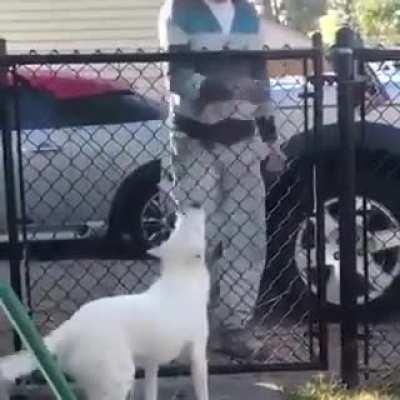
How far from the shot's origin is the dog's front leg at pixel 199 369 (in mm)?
4746

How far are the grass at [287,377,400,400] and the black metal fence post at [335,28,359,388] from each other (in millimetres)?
72

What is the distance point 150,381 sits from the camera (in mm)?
4809

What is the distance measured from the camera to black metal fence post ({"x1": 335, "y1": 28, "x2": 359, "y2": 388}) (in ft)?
17.5

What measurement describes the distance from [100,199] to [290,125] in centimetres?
164

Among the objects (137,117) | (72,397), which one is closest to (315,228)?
(72,397)

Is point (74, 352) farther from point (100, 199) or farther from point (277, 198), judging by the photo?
point (100, 199)

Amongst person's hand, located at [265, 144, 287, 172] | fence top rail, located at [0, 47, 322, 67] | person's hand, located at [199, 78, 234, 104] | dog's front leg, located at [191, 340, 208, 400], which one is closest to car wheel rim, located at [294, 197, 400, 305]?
person's hand, located at [265, 144, 287, 172]

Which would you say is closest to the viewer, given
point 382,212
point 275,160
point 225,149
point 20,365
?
point 20,365

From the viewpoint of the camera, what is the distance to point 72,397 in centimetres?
422

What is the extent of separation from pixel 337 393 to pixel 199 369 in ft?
2.87

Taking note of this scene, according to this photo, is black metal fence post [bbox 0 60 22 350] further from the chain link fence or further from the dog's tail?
the dog's tail

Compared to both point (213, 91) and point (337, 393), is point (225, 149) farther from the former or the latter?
point (337, 393)

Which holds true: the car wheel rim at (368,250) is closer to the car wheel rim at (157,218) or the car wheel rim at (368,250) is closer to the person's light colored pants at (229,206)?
the person's light colored pants at (229,206)

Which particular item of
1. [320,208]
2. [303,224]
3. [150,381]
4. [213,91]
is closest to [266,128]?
[213,91]
